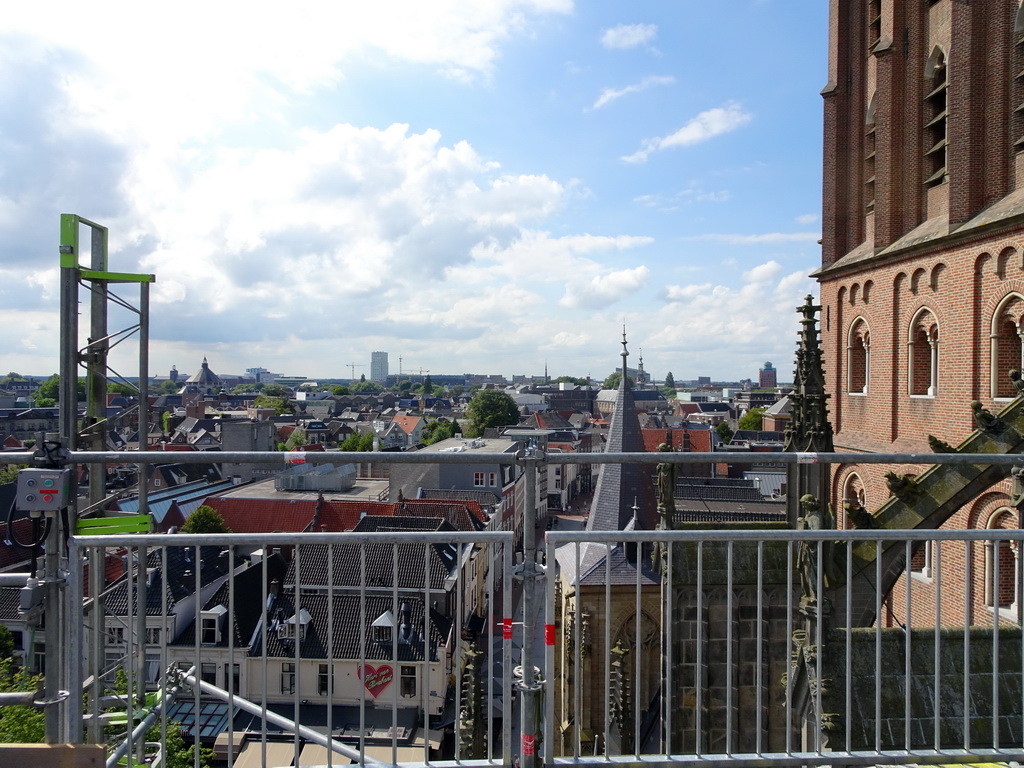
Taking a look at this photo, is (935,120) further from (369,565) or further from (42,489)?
(42,489)

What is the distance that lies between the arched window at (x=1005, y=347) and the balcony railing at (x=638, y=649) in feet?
9.56

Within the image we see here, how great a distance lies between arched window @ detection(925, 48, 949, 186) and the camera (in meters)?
14.6

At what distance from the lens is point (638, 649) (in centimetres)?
354

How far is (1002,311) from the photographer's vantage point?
41.3 feet

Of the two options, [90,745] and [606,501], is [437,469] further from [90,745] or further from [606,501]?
[90,745]

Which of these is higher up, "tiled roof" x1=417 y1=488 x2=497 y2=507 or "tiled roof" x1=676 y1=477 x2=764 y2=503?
"tiled roof" x1=676 y1=477 x2=764 y2=503

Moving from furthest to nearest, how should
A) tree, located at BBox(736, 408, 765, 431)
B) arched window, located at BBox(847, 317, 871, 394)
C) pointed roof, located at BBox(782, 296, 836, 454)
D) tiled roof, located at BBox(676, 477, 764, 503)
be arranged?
tree, located at BBox(736, 408, 765, 431) → tiled roof, located at BBox(676, 477, 764, 503) → arched window, located at BBox(847, 317, 871, 394) → pointed roof, located at BBox(782, 296, 836, 454)

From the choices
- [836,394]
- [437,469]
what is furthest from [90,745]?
[437,469]

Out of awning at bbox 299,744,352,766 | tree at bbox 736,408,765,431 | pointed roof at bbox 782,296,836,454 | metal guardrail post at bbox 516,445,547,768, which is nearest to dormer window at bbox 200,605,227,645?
metal guardrail post at bbox 516,445,547,768

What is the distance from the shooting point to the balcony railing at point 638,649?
3.63m

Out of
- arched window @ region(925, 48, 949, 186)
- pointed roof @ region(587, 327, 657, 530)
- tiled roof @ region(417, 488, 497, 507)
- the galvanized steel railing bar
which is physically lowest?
tiled roof @ region(417, 488, 497, 507)

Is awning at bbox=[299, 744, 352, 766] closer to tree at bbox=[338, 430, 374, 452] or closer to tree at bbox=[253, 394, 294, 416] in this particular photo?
tree at bbox=[338, 430, 374, 452]

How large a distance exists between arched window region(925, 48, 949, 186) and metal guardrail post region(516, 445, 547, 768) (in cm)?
1418

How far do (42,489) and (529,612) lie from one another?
2.35 metres
